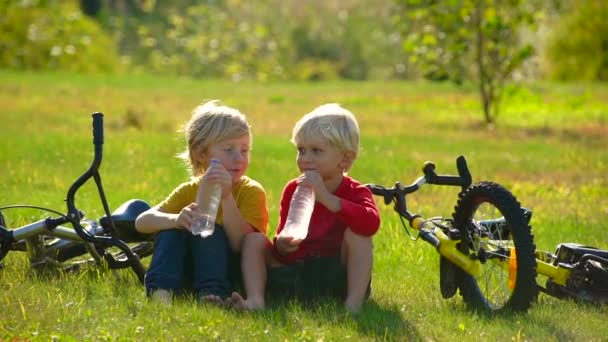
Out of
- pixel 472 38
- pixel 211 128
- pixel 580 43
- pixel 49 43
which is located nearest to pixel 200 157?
pixel 211 128

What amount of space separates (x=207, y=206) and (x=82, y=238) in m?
0.67

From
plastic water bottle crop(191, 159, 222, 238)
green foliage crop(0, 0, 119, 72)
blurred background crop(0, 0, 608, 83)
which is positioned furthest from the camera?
blurred background crop(0, 0, 608, 83)

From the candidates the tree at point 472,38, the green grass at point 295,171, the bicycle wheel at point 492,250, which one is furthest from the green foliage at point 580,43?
the bicycle wheel at point 492,250

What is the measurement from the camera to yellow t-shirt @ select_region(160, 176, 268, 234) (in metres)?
5.50

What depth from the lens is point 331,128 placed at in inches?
209

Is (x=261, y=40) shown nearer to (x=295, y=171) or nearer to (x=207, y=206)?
(x=295, y=171)

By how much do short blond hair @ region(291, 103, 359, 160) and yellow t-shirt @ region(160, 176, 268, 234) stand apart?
1.12 ft

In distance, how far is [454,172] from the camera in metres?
10.9

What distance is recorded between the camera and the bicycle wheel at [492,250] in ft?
16.5

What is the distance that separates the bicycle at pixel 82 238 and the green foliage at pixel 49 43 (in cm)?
1568

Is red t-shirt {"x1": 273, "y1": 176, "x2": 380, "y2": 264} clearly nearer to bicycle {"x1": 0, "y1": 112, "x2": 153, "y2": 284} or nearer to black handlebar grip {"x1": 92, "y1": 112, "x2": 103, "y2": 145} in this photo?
bicycle {"x1": 0, "y1": 112, "x2": 153, "y2": 284}

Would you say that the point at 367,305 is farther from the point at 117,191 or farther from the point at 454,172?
the point at 454,172

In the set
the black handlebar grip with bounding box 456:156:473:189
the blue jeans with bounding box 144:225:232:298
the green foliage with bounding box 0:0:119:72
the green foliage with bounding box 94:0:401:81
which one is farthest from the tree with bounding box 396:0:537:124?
the green foliage with bounding box 94:0:401:81

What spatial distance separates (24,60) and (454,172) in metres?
15.2
